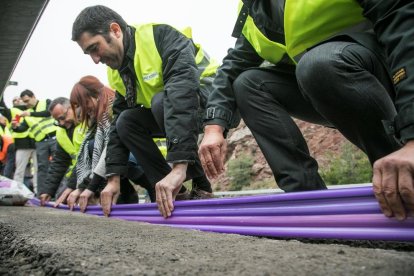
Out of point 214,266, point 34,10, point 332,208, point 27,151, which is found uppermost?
point 34,10

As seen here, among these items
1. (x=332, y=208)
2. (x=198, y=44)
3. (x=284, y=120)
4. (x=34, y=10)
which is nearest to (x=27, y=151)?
(x=198, y=44)

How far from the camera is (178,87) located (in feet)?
6.24

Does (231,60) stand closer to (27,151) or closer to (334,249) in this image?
(334,249)

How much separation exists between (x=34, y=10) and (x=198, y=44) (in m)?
1.08

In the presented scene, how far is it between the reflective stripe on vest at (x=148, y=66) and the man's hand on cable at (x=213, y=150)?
73 centimetres

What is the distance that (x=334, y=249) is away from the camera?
77 centimetres

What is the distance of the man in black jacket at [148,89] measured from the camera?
1833 millimetres

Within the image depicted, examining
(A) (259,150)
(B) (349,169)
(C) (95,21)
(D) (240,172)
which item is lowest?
(D) (240,172)

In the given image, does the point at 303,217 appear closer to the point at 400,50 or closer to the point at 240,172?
the point at 400,50

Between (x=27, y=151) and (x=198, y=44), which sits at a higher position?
(x=198, y=44)

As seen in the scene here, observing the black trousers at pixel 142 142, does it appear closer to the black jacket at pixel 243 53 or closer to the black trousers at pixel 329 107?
the black jacket at pixel 243 53

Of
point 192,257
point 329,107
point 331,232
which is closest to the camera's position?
point 192,257

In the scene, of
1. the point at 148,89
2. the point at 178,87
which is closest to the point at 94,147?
the point at 148,89

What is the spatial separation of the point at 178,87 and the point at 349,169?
5809mm
